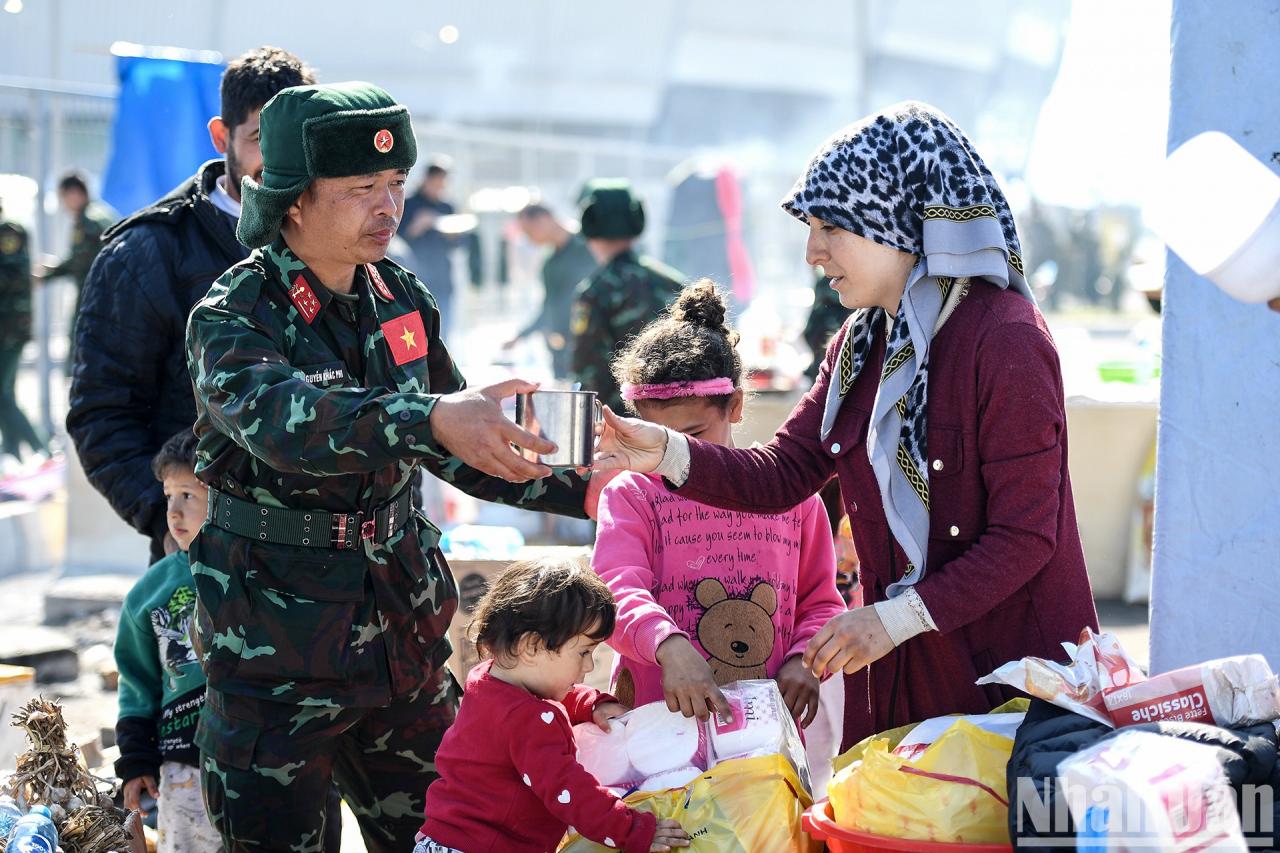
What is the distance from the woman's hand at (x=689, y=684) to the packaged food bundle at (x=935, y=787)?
315 millimetres

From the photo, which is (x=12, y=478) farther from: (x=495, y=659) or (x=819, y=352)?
(x=495, y=659)

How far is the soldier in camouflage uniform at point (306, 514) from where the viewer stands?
2.64m

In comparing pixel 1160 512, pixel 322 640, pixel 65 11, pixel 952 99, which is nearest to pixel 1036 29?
pixel 952 99

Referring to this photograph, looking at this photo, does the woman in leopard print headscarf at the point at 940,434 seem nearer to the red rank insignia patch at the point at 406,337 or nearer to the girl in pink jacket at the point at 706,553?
the girl in pink jacket at the point at 706,553

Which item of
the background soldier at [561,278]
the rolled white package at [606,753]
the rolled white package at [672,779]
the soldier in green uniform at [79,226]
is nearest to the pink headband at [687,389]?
the rolled white package at [606,753]

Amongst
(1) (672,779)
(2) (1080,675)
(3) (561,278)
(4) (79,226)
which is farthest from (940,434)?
(4) (79,226)

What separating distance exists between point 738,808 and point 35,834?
1.48 metres

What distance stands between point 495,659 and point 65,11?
12.3 metres

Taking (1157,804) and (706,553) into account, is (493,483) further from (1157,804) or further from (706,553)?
(1157,804)

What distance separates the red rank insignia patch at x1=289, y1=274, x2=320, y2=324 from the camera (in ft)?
8.92

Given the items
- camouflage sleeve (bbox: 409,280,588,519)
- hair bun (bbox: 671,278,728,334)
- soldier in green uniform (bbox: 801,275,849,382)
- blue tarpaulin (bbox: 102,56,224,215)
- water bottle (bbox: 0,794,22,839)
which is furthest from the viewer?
blue tarpaulin (bbox: 102,56,224,215)

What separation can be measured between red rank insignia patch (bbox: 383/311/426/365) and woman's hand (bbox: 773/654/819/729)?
1.05 metres

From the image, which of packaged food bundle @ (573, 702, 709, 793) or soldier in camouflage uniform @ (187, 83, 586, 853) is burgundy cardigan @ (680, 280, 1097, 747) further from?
soldier in camouflage uniform @ (187, 83, 586, 853)

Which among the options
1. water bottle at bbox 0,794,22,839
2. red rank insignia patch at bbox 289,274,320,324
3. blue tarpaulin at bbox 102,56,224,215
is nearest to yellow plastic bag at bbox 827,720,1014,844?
red rank insignia patch at bbox 289,274,320,324
